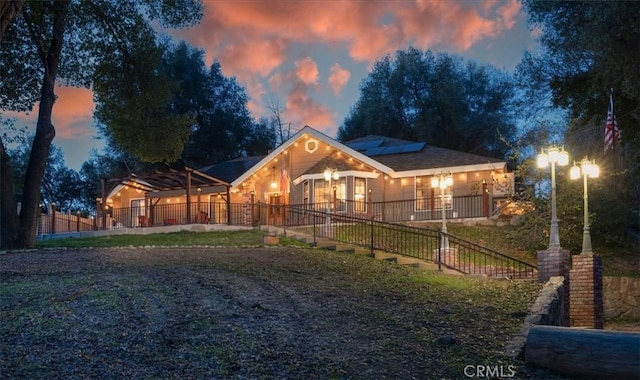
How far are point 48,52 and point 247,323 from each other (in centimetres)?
1589

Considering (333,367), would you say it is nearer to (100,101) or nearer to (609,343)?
(609,343)

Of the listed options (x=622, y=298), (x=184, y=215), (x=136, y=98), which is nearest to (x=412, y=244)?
(x=622, y=298)

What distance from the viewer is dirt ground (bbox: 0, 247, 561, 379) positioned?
21.1ft

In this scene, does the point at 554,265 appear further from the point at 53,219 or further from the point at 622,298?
the point at 53,219

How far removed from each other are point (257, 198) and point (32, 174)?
1429cm

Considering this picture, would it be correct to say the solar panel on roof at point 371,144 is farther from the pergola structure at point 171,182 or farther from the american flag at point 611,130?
the american flag at point 611,130

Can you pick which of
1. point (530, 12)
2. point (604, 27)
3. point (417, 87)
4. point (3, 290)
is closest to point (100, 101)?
point (3, 290)

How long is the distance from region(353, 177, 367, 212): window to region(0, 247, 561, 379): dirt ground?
51.9 feet

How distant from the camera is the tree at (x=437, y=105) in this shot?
44281 mm

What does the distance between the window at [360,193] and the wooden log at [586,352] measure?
73.2 ft

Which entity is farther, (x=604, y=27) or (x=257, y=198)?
(x=257, y=198)

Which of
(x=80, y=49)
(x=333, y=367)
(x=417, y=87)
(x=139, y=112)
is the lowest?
(x=333, y=367)

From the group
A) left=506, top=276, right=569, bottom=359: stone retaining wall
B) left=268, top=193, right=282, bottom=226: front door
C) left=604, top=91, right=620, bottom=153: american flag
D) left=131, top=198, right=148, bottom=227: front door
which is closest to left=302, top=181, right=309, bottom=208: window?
left=268, top=193, right=282, bottom=226: front door

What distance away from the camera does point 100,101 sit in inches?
906
